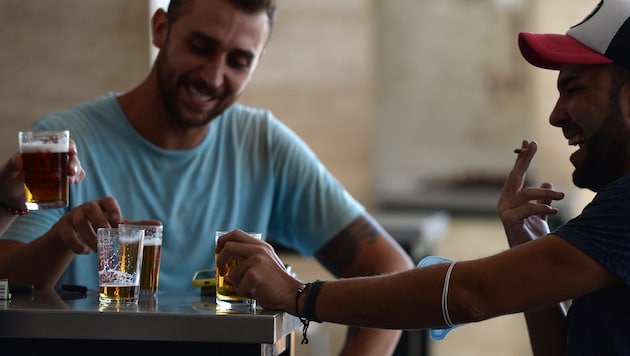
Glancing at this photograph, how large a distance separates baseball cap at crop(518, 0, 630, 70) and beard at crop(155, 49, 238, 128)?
913 millimetres

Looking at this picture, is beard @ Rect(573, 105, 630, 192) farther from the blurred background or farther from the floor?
the floor

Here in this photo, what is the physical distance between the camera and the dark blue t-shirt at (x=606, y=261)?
1.61m

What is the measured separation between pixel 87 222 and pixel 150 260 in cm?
16

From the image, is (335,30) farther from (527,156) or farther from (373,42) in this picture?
(527,156)

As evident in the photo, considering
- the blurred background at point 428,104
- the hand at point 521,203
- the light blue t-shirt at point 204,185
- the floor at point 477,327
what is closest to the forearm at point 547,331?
the hand at point 521,203

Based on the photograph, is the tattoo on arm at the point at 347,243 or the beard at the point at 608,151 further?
the tattoo on arm at the point at 347,243

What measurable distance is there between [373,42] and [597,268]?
4156 millimetres

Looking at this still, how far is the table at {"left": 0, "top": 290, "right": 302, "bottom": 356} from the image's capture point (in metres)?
1.56

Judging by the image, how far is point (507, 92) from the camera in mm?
5562

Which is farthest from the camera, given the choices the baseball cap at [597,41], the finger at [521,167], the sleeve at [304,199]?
the sleeve at [304,199]

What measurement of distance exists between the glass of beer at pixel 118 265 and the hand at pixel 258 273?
0.52ft

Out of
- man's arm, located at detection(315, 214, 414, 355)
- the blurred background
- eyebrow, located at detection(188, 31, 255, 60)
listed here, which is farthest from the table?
the blurred background

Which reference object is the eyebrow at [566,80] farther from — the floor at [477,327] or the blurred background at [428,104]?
the floor at [477,327]

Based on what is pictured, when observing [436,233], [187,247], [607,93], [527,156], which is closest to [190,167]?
[187,247]
